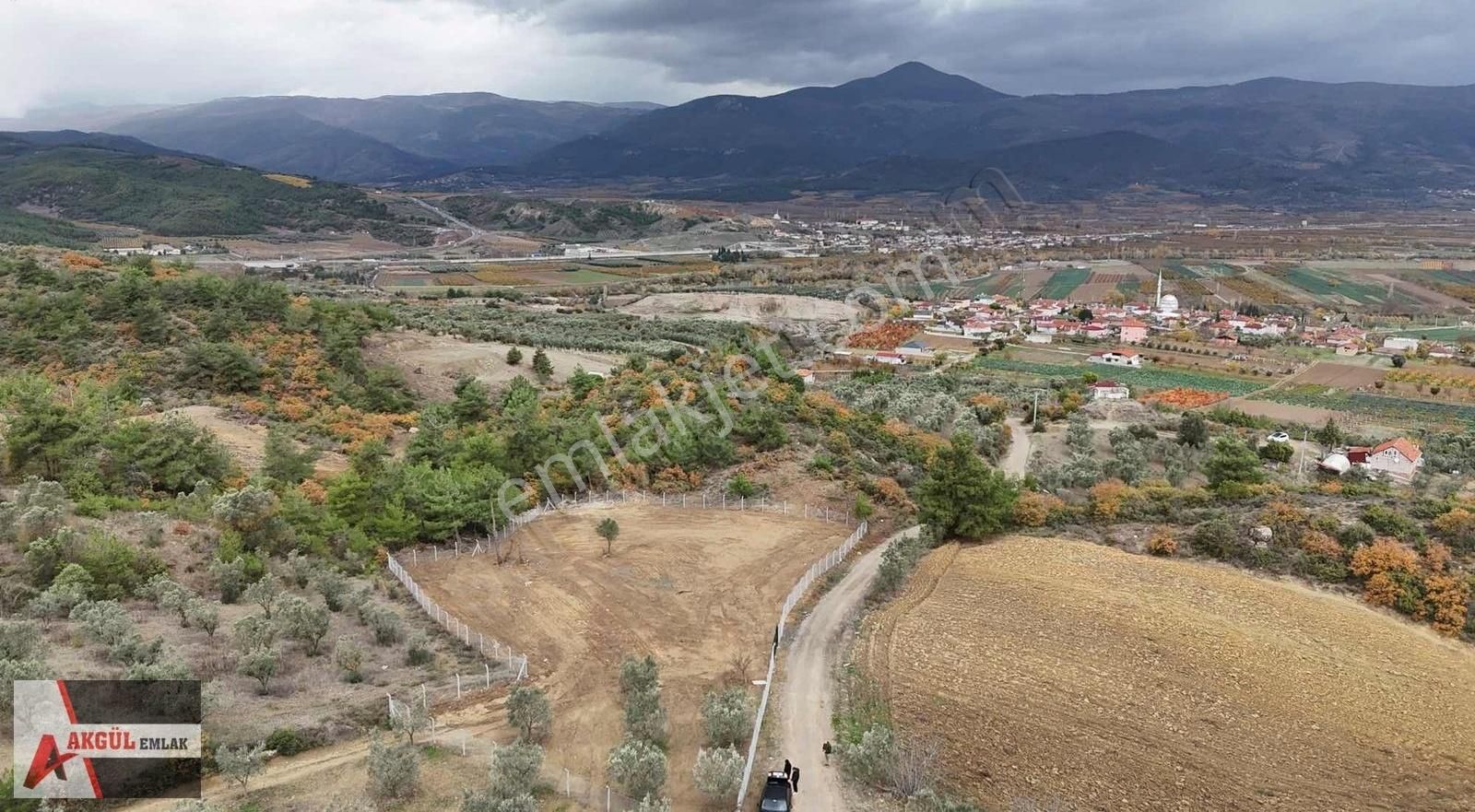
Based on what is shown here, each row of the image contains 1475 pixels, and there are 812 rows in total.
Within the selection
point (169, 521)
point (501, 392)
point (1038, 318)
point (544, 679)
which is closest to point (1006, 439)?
point (501, 392)

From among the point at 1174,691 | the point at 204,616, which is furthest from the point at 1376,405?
the point at 204,616

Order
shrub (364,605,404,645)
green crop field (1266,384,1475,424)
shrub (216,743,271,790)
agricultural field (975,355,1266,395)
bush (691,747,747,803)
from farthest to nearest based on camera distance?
agricultural field (975,355,1266,395) < green crop field (1266,384,1475,424) < shrub (364,605,404,645) < bush (691,747,747,803) < shrub (216,743,271,790)

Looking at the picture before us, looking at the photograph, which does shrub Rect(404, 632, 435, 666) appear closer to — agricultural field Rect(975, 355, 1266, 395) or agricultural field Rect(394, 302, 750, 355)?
agricultural field Rect(394, 302, 750, 355)

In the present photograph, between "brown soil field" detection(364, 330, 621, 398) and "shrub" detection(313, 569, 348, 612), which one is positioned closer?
"shrub" detection(313, 569, 348, 612)

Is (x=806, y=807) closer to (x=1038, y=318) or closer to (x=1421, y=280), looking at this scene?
(x=1038, y=318)

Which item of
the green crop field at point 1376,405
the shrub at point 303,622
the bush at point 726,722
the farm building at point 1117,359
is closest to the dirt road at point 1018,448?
the green crop field at point 1376,405

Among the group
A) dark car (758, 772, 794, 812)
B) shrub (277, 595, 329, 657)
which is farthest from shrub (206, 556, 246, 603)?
dark car (758, 772, 794, 812)
